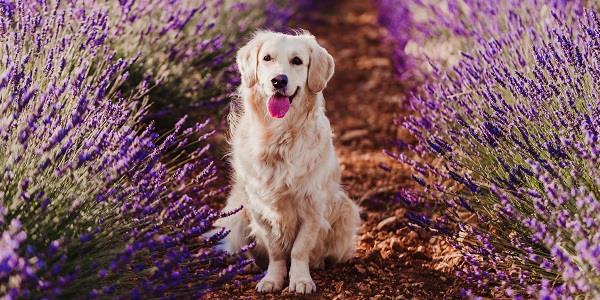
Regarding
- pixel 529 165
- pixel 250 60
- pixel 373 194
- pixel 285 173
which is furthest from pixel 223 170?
pixel 529 165

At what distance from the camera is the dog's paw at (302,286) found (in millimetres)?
3061

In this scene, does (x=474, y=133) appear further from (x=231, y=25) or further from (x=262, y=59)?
(x=231, y=25)

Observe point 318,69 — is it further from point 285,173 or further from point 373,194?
point 373,194

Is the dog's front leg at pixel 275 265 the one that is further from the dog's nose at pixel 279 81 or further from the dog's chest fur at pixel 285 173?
the dog's nose at pixel 279 81

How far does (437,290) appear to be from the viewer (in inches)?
119

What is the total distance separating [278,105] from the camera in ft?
10.2

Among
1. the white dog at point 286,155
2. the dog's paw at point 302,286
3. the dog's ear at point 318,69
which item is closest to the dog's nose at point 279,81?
the white dog at point 286,155

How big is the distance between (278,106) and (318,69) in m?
0.25

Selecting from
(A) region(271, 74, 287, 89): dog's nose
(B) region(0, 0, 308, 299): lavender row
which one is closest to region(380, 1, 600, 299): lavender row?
(A) region(271, 74, 287, 89): dog's nose

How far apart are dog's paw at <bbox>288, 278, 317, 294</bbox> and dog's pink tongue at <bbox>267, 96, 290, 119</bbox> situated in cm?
65

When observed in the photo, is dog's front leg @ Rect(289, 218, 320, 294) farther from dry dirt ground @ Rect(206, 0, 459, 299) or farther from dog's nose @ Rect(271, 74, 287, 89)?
dog's nose @ Rect(271, 74, 287, 89)

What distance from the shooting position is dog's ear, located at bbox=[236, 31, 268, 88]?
3.22 m

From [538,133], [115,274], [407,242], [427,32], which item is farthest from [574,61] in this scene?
[427,32]

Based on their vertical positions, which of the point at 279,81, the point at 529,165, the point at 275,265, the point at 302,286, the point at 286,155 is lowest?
the point at 302,286
